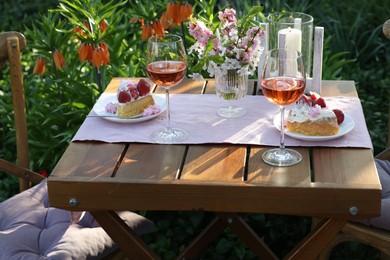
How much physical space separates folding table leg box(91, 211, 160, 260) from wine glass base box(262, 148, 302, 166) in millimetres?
502

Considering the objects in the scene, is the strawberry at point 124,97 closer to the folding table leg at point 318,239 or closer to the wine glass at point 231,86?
the wine glass at point 231,86

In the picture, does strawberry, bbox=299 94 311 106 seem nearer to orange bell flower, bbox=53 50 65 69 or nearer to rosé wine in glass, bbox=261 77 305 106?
rosé wine in glass, bbox=261 77 305 106

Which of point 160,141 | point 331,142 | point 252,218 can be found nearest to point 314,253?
point 331,142

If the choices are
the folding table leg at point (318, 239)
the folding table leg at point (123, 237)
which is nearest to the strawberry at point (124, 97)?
the folding table leg at point (123, 237)

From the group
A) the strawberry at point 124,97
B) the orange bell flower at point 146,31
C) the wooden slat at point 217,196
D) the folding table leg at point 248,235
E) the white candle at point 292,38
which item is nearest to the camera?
the wooden slat at point 217,196

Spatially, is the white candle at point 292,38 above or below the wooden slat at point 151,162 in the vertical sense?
above

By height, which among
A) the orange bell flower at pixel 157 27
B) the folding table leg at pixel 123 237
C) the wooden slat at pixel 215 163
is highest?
the wooden slat at pixel 215 163

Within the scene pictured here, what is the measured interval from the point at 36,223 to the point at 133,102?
57 cm

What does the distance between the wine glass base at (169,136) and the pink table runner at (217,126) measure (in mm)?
20

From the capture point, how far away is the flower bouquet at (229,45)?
2547mm

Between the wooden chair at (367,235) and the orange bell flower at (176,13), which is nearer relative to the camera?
the wooden chair at (367,235)

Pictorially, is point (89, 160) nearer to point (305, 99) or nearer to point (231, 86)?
point (231, 86)

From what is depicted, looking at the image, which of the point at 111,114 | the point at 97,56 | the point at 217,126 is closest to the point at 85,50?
the point at 97,56

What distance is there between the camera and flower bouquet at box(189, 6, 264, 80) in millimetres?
2547
